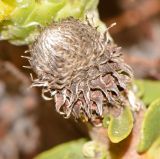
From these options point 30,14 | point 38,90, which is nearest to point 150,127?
point 30,14

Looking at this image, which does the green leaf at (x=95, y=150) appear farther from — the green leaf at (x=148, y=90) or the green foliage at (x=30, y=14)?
the green foliage at (x=30, y=14)

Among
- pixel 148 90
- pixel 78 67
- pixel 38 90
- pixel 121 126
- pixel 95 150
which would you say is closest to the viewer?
pixel 78 67

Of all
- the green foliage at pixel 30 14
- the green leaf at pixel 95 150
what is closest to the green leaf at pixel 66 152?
the green leaf at pixel 95 150

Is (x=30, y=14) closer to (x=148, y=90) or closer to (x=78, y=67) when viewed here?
(x=78, y=67)

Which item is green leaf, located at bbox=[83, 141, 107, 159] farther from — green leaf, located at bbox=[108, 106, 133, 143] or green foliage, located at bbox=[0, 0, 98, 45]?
green foliage, located at bbox=[0, 0, 98, 45]

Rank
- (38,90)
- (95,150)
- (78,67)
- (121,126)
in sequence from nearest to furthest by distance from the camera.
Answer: (78,67) → (121,126) → (95,150) → (38,90)

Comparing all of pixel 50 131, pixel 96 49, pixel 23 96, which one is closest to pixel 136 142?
pixel 96 49

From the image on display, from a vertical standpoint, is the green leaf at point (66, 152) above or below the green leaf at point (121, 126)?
below
